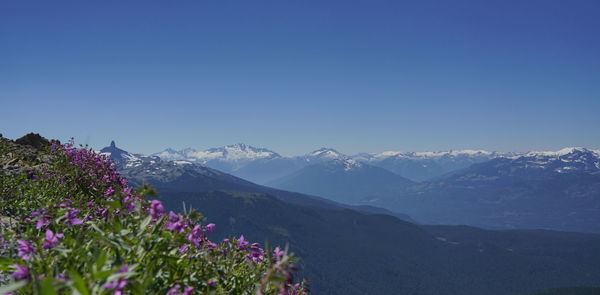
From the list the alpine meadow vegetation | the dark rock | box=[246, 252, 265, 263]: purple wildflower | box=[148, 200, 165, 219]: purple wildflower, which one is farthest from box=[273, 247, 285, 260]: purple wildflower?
the dark rock

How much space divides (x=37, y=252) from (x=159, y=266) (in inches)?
49.5

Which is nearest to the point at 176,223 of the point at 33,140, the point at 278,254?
the point at 278,254

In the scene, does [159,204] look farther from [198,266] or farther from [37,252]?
[37,252]

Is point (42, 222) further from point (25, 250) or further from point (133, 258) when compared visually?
point (133, 258)

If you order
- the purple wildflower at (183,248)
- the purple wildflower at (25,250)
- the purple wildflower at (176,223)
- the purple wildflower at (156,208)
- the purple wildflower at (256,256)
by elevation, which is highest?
the purple wildflower at (156,208)

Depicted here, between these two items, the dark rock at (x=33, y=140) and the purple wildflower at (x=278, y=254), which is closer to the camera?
the purple wildflower at (x=278, y=254)

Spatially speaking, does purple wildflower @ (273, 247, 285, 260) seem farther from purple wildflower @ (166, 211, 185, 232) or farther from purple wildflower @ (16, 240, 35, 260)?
purple wildflower @ (16, 240, 35, 260)

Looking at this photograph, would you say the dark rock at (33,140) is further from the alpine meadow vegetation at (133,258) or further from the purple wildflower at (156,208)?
the purple wildflower at (156,208)

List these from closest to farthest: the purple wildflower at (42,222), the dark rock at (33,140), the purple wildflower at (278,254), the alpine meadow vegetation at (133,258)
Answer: the alpine meadow vegetation at (133,258) → the purple wildflower at (42,222) → the purple wildflower at (278,254) → the dark rock at (33,140)

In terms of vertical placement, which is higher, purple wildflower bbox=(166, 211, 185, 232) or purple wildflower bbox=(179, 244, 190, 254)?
purple wildflower bbox=(166, 211, 185, 232)

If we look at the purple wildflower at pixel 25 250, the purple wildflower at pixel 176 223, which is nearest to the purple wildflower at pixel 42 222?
the purple wildflower at pixel 25 250

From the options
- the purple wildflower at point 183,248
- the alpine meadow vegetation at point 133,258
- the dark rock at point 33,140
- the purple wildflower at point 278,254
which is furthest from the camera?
the dark rock at point 33,140

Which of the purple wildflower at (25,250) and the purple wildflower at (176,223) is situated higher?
the purple wildflower at (176,223)

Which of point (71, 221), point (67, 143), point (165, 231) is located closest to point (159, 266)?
point (165, 231)
